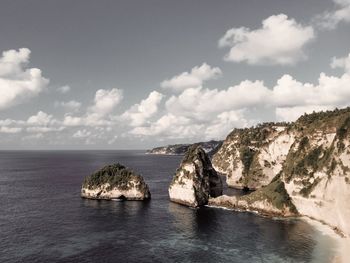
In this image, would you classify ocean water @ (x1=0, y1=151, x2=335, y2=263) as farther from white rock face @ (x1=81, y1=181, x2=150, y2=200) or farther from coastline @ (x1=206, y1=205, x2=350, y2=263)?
white rock face @ (x1=81, y1=181, x2=150, y2=200)

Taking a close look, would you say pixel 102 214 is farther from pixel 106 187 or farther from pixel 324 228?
pixel 324 228

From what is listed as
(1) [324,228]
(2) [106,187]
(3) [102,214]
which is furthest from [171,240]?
(2) [106,187]

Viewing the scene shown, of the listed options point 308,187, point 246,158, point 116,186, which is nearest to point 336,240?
point 308,187

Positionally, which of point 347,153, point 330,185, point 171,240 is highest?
point 347,153

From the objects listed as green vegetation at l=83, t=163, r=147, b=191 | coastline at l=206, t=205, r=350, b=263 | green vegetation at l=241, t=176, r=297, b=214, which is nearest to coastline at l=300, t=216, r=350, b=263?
coastline at l=206, t=205, r=350, b=263

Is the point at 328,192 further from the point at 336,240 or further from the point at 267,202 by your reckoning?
the point at 267,202

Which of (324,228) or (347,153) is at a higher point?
(347,153)
